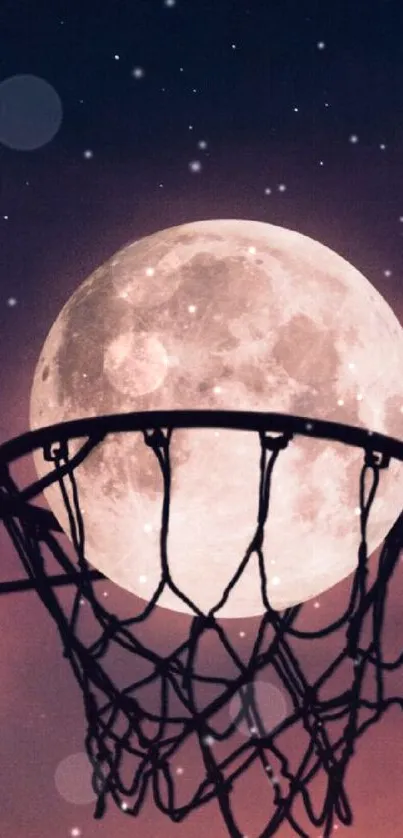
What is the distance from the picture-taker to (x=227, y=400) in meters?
2.09

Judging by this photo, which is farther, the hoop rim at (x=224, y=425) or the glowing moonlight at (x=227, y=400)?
the glowing moonlight at (x=227, y=400)

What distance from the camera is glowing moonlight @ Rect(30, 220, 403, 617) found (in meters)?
2.10

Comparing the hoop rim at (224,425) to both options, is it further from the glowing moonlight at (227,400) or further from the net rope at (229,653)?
the glowing moonlight at (227,400)

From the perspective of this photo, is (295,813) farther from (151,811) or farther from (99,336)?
(99,336)

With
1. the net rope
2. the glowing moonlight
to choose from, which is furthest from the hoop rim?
the glowing moonlight

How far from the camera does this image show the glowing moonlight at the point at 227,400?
6.88 ft

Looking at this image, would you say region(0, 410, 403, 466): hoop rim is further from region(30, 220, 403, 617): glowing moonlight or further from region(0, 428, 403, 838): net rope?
region(30, 220, 403, 617): glowing moonlight

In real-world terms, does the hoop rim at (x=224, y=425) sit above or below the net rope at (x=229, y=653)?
above

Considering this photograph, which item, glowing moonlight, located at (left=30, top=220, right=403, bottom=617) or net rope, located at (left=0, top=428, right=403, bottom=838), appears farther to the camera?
glowing moonlight, located at (left=30, top=220, right=403, bottom=617)

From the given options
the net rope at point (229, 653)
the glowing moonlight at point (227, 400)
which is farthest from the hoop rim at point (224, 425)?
the glowing moonlight at point (227, 400)

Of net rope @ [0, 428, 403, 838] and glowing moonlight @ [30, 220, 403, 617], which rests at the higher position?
glowing moonlight @ [30, 220, 403, 617]

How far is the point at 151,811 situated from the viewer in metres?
3.22

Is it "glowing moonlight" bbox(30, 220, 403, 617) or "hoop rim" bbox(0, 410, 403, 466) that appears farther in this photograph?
"glowing moonlight" bbox(30, 220, 403, 617)

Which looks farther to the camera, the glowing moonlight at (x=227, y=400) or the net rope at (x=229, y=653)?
the glowing moonlight at (x=227, y=400)
